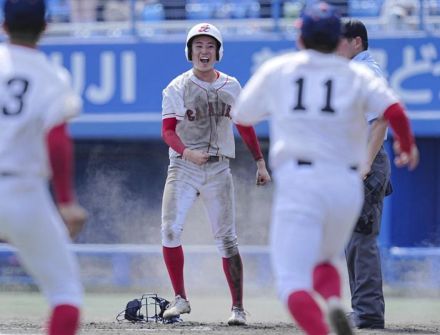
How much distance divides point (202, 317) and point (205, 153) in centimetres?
199

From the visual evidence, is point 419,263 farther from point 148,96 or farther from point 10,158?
point 10,158

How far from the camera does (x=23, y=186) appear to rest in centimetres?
505

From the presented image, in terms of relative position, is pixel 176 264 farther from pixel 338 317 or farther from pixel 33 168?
pixel 33 168

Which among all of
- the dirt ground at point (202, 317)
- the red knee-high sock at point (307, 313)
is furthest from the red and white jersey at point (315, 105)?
the dirt ground at point (202, 317)

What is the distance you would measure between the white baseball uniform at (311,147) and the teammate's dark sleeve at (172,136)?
2570 millimetres

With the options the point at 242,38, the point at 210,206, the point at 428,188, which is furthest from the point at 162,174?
the point at 210,206

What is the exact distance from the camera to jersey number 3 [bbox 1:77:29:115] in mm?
5082

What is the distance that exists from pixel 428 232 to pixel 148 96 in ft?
13.4

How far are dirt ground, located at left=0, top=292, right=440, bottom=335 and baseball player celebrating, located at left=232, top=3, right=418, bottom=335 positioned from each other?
7.43ft

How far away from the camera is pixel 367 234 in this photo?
8109 millimetres

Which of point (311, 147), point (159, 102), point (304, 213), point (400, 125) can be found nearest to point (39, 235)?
point (304, 213)

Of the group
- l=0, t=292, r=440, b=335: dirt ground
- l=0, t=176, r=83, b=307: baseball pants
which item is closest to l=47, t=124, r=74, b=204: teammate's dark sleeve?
l=0, t=176, r=83, b=307: baseball pants

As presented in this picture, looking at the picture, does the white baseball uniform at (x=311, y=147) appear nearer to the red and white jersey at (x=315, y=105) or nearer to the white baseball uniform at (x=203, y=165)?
the red and white jersey at (x=315, y=105)

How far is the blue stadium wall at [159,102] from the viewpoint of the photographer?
14.3m
